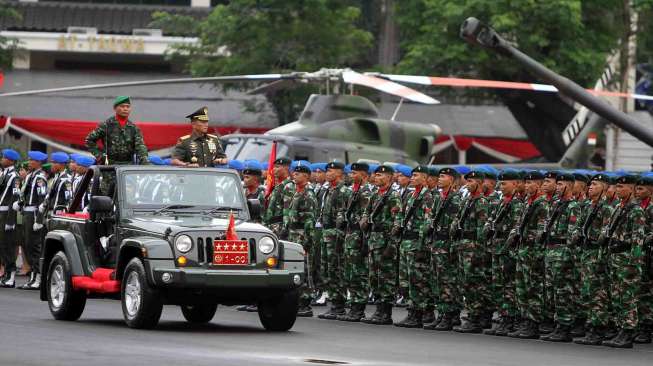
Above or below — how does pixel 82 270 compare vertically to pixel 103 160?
below

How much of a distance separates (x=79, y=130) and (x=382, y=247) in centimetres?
2438

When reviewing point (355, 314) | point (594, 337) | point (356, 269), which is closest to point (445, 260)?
point (356, 269)

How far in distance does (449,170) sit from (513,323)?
1.97 meters

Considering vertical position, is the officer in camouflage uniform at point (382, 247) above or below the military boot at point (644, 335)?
above

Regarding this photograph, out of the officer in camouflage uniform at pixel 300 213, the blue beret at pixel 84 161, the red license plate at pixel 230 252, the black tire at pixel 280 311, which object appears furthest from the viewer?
the blue beret at pixel 84 161

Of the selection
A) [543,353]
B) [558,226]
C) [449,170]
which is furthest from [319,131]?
[543,353]

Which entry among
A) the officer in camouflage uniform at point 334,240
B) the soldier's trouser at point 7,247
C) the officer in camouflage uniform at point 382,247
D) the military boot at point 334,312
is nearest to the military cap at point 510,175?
the officer in camouflage uniform at point 382,247

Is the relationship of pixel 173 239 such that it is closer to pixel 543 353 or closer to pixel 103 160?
pixel 103 160

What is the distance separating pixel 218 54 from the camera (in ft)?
139

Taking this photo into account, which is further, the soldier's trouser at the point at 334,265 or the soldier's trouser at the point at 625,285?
the soldier's trouser at the point at 334,265

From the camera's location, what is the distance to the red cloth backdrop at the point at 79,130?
4125 centimetres

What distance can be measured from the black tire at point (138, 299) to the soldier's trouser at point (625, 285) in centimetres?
460

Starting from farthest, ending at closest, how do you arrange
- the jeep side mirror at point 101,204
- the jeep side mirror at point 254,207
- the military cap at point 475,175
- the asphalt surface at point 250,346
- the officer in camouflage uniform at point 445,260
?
the military cap at point 475,175 → the officer in camouflage uniform at point 445,260 → the jeep side mirror at point 254,207 → the jeep side mirror at point 101,204 → the asphalt surface at point 250,346

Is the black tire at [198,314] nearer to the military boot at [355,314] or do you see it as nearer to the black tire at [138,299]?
the black tire at [138,299]
